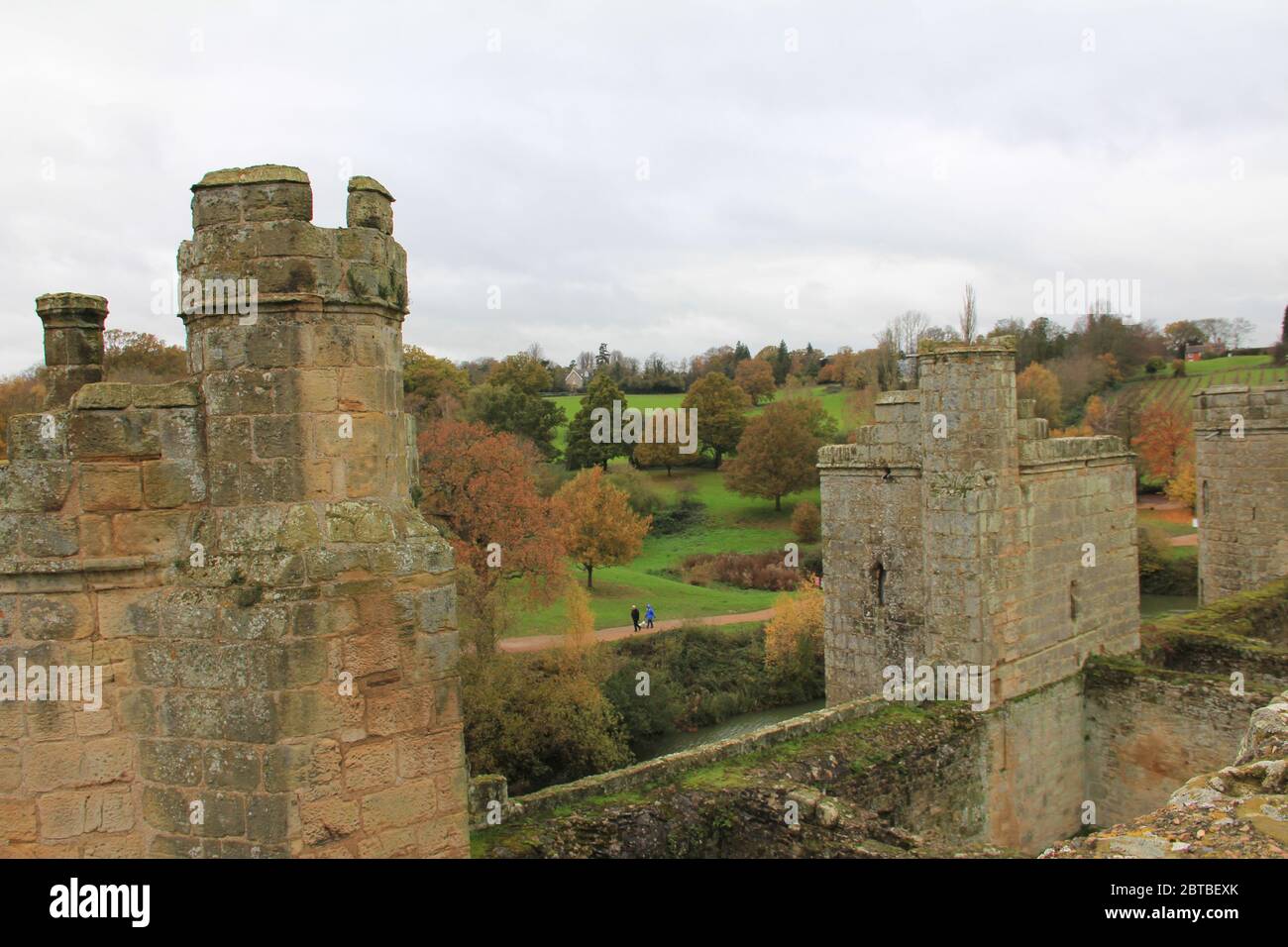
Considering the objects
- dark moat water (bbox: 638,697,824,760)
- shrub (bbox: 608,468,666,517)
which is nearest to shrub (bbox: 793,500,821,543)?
shrub (bbox: 608,468,666,517)

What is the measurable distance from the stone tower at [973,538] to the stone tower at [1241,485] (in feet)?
18.2

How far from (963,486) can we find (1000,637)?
1.80 metres

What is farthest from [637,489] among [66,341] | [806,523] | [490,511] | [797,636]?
[66,341]

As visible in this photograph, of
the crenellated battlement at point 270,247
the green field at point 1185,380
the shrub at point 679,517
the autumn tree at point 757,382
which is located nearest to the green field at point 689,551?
the shrub at point 679,517

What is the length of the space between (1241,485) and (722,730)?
13.3 meters

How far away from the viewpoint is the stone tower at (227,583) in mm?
4078

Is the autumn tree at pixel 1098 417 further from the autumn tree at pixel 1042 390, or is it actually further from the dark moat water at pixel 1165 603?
the dark moat water at pixel 1165 603

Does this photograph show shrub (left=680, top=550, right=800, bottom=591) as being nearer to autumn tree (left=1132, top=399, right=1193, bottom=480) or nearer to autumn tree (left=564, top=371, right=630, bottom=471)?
autumn tree (left=564, top=371, right=630, bottom=471)

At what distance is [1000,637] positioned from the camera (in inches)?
405

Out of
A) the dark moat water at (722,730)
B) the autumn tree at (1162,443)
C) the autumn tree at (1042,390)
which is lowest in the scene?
the dark moat water at (722,730)

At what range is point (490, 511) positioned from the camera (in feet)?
85.0

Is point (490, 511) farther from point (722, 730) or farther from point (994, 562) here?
point (994, 562)

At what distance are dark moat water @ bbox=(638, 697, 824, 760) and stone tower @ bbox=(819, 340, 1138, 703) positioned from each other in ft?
35.3

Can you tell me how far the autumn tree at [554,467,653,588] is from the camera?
3397 centimetres
